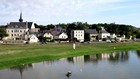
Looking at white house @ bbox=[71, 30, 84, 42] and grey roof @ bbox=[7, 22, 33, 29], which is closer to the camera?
grey roof @ bbox=[7, 22, 33, 29]

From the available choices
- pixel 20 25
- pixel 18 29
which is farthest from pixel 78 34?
pixel 18 29

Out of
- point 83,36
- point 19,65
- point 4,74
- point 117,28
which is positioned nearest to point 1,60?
point 19,65

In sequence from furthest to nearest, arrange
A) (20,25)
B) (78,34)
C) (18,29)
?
(78,34) < (20,25) < (18,29)

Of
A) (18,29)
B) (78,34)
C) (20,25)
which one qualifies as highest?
(20,25)

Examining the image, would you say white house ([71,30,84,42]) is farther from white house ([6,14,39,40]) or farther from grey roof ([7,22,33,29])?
grey roof ([7,22,33,29])

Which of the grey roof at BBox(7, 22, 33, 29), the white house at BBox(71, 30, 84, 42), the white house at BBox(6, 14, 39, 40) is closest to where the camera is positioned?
the white house at BBox(6, 14, 39, 40)

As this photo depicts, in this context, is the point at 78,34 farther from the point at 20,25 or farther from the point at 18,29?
the point at 18,29

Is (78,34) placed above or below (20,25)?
below

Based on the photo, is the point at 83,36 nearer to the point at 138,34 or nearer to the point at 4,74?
the point at 138,34

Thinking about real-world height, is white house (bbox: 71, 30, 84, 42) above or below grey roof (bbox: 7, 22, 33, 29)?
below

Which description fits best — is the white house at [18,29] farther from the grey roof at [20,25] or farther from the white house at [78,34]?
the white house at [78,34]

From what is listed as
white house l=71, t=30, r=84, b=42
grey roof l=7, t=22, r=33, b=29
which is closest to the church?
grey roof l=7, t=22, r=33, b=29

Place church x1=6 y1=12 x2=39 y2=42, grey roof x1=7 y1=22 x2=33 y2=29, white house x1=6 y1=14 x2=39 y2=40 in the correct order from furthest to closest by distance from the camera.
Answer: grey roof x1=7 y1=22 x2=33 y2=29, white house x1=6 y1=14 x2=39 y2=40, church x1=6 y1=12 x2=39 y2=42

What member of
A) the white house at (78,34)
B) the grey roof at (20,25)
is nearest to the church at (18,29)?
the grey roof at (20,25)
